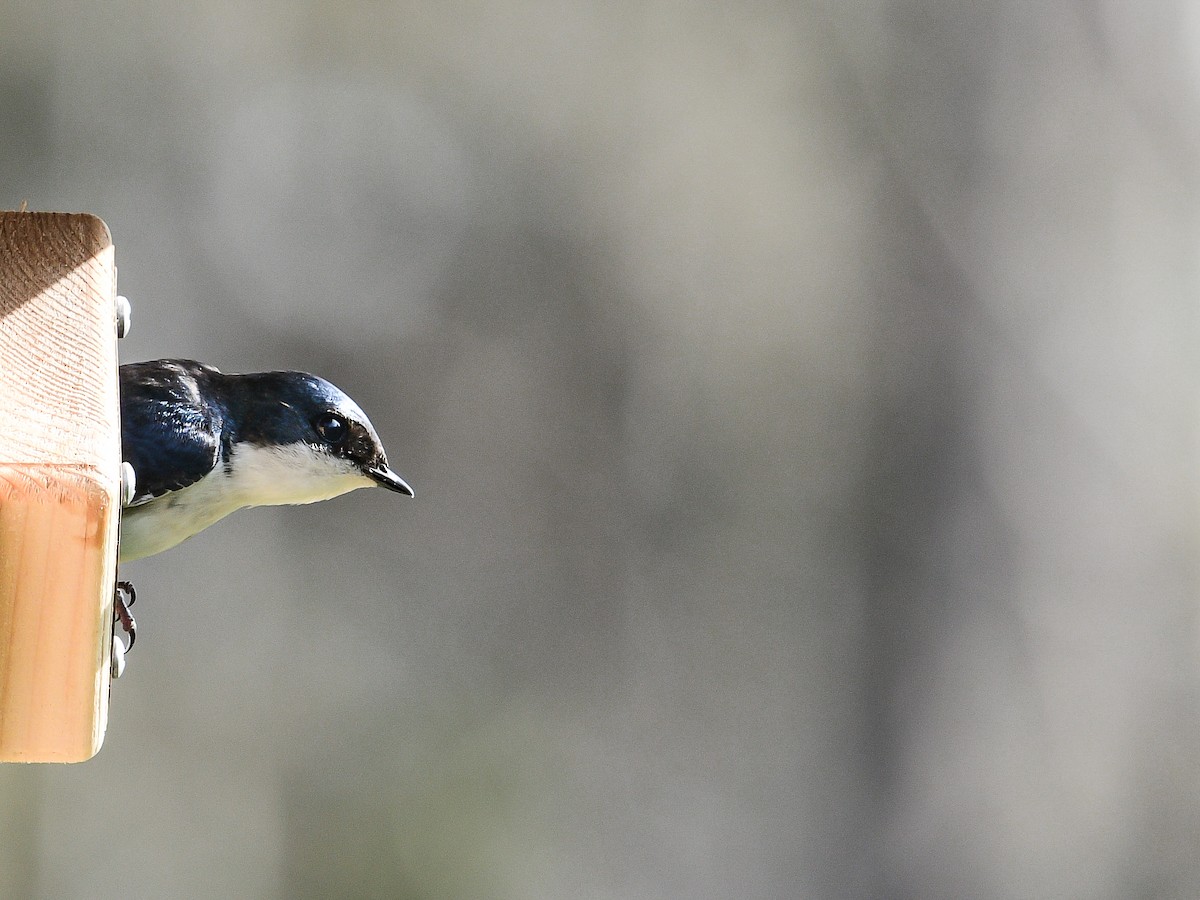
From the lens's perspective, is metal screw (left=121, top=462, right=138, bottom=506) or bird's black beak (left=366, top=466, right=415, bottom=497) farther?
bird's black beak (left=366, top=466, right=415, bottom=497)

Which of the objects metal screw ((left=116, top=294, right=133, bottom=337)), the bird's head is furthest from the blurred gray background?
metal screw ((left=116, top=294, right=133, bottom=337))

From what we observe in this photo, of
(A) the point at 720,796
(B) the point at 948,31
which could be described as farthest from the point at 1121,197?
(A) the point at 720,796

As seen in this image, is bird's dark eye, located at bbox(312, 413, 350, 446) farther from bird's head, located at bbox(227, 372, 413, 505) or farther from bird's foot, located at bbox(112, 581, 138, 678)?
bird's foot, located at bbox(112, 581, 138, 678)

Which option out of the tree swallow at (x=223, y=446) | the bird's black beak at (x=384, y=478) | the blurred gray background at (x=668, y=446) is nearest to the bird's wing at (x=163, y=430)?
the tree swallow at (x=223, y=446)

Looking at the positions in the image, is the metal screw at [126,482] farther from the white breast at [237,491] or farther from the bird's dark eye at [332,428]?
the bird's dark eye at [332,428]

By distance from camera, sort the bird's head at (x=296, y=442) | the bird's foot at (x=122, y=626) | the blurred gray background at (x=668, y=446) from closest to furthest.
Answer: the bird's foot at (x=122, y=626), the bird's head at (x=296, y=442), the blurred gray background at (x=668, y=446)

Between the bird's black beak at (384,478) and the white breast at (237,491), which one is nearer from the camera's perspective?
the white breast at (237,491)

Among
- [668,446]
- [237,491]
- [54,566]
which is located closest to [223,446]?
[237,491]
